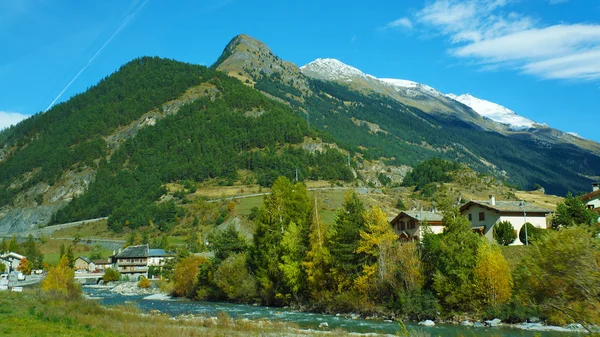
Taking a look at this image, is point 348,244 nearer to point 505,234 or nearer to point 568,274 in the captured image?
point 505,234

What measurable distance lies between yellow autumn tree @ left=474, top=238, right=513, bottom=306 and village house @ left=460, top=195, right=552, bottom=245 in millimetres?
22488

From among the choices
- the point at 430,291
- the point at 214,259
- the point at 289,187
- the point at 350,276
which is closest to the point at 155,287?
the point at 214,259

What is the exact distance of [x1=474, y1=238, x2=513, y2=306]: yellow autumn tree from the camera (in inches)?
1769

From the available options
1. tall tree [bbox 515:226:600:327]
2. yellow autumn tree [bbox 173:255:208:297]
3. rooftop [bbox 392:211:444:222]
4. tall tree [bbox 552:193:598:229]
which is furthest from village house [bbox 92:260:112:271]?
tall tree [bbox 515:226:600:327]

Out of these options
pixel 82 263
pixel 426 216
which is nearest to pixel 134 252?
pixel 82 263

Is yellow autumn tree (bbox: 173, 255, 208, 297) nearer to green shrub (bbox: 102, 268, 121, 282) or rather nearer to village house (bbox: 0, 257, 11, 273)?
green shrub (bbox: 102, 268, 121, 282)

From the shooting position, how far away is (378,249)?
2080 inches

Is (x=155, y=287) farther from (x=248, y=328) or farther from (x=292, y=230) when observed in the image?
(x=248, y=328)

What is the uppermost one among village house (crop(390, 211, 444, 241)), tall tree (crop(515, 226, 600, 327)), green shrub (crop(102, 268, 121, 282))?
village house (crop(390, 211, 444, 241))

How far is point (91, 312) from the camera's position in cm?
4081

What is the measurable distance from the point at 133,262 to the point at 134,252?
3093 mm

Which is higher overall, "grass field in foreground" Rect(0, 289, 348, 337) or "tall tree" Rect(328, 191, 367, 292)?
"tall tree" Rect(328, 191, 367, 292)

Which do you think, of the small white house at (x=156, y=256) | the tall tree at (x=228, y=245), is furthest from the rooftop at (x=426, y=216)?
the small white house at (x=156, y=256)

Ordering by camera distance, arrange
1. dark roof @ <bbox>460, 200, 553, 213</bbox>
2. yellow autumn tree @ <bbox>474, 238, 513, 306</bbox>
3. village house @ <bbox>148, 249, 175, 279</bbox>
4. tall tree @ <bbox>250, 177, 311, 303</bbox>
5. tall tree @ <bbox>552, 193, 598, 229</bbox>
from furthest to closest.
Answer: village house @ <bbox>148, 249, 175, 279</bbox> → dark roof @ <bbox>460, 200, 553, 213</bbox> → tall tree @ <bbox>250, 177, 311, 303</bbox> → tall tree @ <bbox>552, 193, 598, 229</bbox> → yellow autumn tree @ <bbox>474, 238, 513, 306</bbox>
